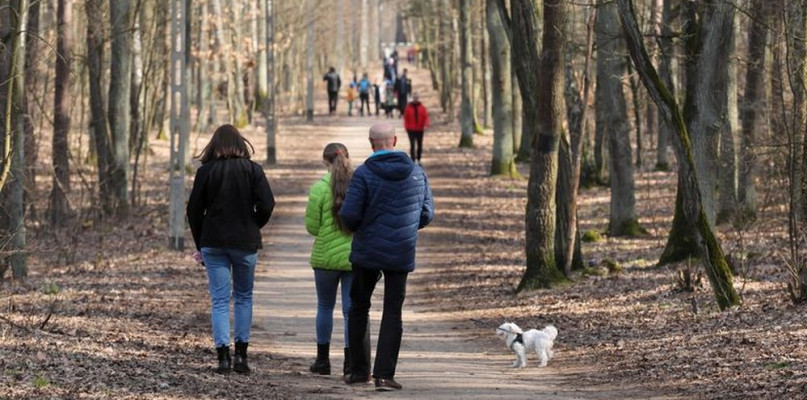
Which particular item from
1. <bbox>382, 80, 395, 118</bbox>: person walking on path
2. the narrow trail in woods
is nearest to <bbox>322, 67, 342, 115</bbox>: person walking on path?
<bbox>382, 80, 395, 118</bbox>: person walking on path

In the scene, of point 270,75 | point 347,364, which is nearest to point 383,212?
point 347,364

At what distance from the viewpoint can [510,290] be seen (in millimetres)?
17109

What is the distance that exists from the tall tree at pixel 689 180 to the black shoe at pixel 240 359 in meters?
4.86

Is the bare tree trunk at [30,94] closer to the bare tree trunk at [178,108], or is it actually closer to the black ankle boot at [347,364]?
the bare tree trunk at [178,108]

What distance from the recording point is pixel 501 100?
31.7 meters

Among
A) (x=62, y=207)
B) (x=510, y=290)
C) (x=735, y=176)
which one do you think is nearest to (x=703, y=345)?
(x=510, y=290)

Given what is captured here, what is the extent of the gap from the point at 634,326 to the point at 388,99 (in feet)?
139

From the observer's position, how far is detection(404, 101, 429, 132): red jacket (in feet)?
107

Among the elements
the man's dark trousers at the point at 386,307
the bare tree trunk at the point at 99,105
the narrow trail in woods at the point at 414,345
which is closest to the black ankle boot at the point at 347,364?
the narrow trail in woods at the point at 414,345

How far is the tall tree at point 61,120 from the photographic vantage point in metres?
24.1

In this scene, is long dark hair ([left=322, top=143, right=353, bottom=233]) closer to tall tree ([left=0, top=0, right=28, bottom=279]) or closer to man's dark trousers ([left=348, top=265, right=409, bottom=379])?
man's dark trousers ([left=348, top=265, right=409, bottom=379])

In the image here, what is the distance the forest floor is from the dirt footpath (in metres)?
0.03

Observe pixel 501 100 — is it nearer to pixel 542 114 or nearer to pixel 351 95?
pixel 542 114

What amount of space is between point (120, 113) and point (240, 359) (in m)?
16.6
